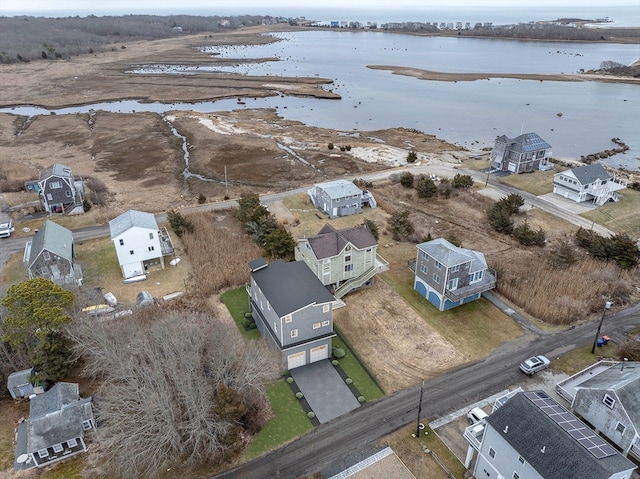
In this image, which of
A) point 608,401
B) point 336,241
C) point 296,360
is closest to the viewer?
point 608,401

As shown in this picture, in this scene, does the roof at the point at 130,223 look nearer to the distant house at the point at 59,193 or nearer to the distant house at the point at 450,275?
the distant house at the point at 59,193

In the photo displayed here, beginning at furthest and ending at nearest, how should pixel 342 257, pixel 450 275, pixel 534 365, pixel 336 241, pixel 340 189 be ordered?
pixel 340 189, pixel 342 257, pixel 336 241, pixel 450 275, pixel 534 365

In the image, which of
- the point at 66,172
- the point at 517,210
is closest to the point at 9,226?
the point at 66,172

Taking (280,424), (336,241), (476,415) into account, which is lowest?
(280,424)

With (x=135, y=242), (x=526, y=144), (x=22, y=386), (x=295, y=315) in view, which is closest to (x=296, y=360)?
(x=295, y=315)

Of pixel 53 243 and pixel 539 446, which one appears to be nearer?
pixel 539 446

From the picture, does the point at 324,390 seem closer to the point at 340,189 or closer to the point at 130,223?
the point at 130,223

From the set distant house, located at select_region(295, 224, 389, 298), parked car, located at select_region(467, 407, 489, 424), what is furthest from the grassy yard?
parked car, located at select_region(467, 407, 489, 424)
